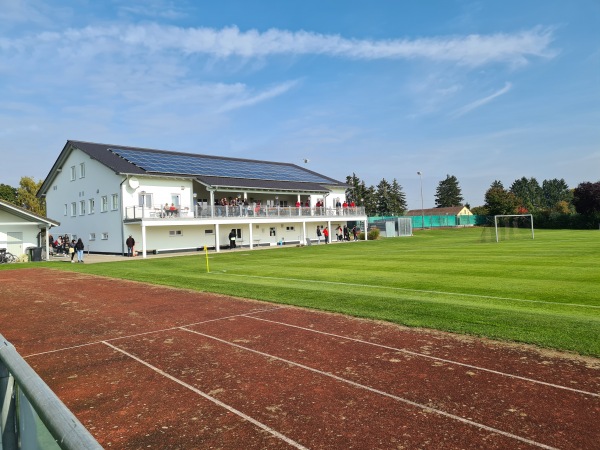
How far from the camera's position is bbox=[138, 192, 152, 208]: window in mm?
37156

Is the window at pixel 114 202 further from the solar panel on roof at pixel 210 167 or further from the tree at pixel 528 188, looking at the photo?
the tree at pixel 528 188

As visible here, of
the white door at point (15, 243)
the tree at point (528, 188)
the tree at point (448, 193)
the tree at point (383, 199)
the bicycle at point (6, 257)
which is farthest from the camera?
the tree at point (528, 188)

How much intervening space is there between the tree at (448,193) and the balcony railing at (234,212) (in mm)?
105554

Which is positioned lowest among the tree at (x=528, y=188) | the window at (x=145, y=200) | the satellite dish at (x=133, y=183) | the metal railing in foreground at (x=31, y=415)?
the metal railing in foreground at (x=31, y=415)

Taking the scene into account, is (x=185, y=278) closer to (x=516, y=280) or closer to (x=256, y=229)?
(x=516, y=280)

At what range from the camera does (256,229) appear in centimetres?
4519

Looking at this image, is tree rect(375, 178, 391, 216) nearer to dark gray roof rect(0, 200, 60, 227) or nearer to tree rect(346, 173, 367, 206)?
tree rect(346, 173, 367, 206)

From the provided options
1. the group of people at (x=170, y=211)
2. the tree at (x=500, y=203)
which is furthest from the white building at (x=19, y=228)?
the tree at (x=500, y=203)

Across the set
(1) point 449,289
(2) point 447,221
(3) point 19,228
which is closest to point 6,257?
(3) point 19,228

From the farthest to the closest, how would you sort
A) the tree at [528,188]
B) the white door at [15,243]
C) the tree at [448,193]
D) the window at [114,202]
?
1. the tree at [528,188]
2. the tree at [448,193]
3. the window at [114,202]
4. the white door at [15,243]

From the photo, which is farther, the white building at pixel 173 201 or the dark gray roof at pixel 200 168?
the dark gray roof at pixel 200 168

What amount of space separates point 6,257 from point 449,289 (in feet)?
107

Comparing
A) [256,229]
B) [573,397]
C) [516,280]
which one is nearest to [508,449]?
[573,397]

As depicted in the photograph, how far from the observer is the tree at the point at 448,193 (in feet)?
481
